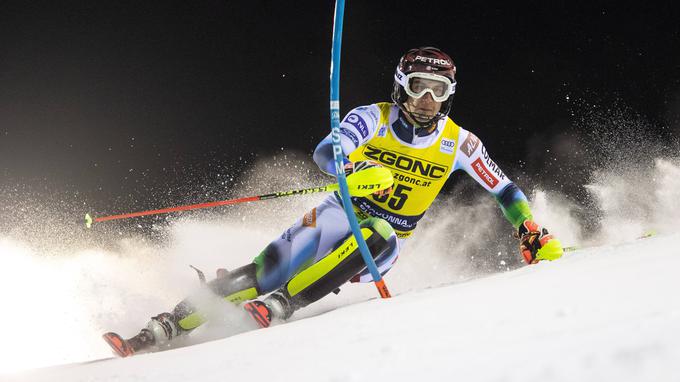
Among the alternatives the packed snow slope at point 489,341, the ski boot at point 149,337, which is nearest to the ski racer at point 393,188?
the ski boot at point 149,337

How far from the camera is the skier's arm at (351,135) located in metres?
2.91

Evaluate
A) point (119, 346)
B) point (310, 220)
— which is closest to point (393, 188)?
point (310, 220)

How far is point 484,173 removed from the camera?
10.9 ft

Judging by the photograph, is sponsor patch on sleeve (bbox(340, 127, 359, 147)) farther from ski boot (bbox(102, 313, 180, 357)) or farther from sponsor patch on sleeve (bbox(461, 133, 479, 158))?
ski boot (bbox(102, 313, 180, 357))

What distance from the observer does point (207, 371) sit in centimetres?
147

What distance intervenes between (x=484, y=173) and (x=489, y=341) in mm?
2321

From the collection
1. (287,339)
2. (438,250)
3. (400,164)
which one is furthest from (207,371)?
(438,250)

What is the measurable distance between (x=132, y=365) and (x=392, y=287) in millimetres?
3229

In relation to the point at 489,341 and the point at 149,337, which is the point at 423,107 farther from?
the point at 489,341

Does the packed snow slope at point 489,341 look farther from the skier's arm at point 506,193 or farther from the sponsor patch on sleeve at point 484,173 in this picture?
the sponsor patch on sleeve at point 484,173

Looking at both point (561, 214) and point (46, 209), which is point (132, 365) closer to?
point (46, 209)

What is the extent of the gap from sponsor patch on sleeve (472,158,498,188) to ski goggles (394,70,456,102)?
0.48 metres

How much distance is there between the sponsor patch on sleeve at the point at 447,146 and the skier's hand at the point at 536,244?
597mm

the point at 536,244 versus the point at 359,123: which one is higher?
the point at 359,123
